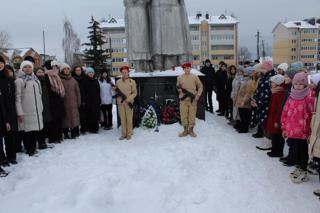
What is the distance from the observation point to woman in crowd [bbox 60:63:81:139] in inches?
281

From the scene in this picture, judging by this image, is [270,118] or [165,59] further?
[165,59]

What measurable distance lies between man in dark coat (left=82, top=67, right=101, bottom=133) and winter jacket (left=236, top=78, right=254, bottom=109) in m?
3.10

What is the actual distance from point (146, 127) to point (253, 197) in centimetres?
338

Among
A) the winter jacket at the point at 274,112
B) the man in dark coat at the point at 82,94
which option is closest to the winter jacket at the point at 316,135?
→ the winter jacket at the point at 274,112

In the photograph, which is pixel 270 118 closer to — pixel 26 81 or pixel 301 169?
pixel 301 169

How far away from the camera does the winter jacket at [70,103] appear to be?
23.4 feet

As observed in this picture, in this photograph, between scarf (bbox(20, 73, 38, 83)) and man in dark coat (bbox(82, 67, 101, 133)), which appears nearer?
scarf (bbox(20, 73, 38, 83))

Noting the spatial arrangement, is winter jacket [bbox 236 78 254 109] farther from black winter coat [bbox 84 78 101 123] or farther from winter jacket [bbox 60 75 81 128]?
winter jacket [bbox 60 75 81 128]

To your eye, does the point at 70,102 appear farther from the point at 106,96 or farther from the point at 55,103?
the point at 106,96

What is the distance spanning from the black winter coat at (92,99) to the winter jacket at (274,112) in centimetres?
373

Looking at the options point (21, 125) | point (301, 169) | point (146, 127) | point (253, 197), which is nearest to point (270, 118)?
point (301, 169)

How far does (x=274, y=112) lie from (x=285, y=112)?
26.2 inches

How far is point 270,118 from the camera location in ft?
19.2

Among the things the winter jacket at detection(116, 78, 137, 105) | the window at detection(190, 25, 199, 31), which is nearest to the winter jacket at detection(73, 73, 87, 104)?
the winter jacket at detection(116, 78, 137, 105)
